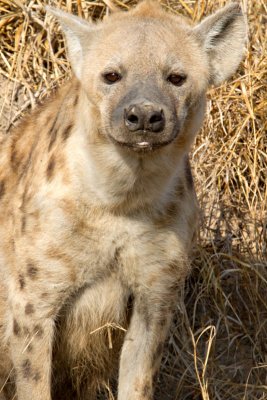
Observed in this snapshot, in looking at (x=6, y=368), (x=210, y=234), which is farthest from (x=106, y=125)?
(x=210, y=234)

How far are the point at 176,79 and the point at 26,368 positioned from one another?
112 cm

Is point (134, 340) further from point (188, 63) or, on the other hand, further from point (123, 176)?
point (188, 63)

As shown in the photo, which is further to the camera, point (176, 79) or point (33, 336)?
point (33, 336)

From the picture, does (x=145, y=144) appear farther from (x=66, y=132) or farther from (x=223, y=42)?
(x=223, y=42)

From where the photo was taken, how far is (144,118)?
122 inches

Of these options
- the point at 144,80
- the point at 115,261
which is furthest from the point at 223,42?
the point at 115,261

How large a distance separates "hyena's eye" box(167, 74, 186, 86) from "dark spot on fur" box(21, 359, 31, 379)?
1.07 meters

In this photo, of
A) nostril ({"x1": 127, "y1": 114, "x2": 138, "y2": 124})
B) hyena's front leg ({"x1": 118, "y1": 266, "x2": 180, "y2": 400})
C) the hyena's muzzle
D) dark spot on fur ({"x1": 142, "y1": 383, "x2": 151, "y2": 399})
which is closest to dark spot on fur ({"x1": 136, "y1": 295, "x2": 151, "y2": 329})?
Result: hyena's front leg ({"x1": 118, "y1": 266, "x2": 180, "y2": 400})

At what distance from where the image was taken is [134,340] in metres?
3.68

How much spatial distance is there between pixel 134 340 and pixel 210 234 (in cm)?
138

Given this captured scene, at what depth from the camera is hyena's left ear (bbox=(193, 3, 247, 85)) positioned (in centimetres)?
351

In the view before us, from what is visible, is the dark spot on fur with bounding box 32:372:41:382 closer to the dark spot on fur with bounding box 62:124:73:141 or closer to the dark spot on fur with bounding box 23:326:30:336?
the dark spot on fur with bounding box 23:326:30:336

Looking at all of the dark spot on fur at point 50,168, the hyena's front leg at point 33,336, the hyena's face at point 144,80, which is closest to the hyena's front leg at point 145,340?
the hyena's front leg at point 33,336

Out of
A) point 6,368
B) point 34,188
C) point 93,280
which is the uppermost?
point 34,188
